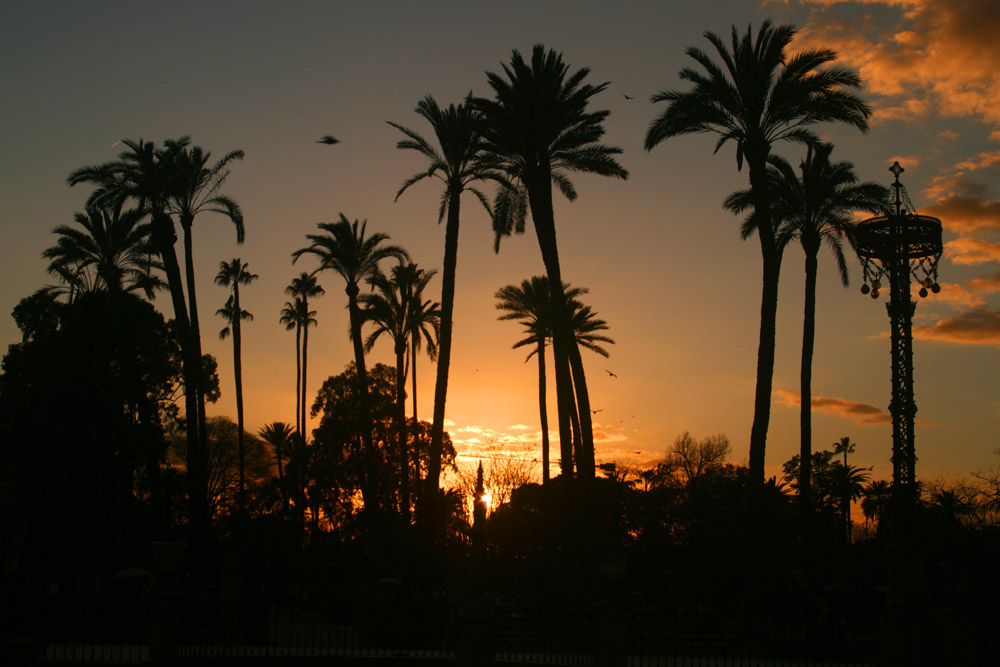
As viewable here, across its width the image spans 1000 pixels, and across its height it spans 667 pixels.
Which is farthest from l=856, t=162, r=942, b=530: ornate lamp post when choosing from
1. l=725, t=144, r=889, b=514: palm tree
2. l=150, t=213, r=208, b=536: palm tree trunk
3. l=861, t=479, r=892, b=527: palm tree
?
l=861, t=479, r=892, b=527: palm tree

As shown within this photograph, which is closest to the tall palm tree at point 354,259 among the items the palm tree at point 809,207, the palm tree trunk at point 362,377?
the palm tree trunk at point 362,377

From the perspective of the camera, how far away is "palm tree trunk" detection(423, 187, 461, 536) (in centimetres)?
3206

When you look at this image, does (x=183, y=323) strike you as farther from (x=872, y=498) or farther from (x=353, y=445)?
(x=872, y=498)

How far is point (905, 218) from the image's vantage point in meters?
30.4

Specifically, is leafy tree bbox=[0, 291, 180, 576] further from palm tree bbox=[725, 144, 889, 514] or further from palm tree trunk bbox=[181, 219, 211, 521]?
palm tree bbox=[725, 144, 889, 514]

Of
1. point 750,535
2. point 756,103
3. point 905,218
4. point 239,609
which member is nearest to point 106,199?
point 239,609

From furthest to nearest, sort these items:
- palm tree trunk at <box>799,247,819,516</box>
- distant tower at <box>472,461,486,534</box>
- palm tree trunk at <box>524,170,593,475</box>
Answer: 1. distant tower at <box>472,461,486,534</box>
2. palm tree trunk at <box>799,247,819,516</box>
3. palm tree trunk at <box>524,170,593,475</box>

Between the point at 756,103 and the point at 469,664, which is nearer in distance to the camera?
the point at 469,664

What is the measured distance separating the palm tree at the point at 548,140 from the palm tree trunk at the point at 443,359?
2995 millimetres

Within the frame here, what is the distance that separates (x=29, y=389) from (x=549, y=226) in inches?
798

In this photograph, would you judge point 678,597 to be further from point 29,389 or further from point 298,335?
point 298,335

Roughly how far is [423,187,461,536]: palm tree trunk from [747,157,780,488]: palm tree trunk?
10591mm

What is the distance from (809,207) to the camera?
109 feet

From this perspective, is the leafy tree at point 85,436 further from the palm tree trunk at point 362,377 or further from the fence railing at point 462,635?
the palm tree trunk at point 362,377
